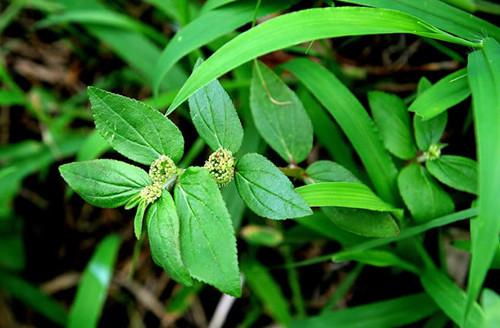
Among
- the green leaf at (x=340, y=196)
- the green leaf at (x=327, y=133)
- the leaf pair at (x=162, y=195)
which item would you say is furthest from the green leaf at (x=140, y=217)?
the green leaf at (x=327, y=133)

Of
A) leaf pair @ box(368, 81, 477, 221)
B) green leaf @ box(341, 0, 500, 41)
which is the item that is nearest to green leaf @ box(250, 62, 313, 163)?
leaf pair @ box(368, 81, 477, 221)

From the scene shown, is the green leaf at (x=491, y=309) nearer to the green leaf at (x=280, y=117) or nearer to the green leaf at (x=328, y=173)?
the green leaf at (x=328, y=173)

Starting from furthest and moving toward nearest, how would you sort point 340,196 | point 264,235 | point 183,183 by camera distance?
1. point 264,235
2. point 340,196
3. point 183,183

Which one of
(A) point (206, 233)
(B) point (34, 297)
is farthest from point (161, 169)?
(B) point (34, 297)

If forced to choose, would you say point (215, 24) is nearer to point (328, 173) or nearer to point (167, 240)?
point (328, 173)

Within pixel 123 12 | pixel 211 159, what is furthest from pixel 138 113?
pixel 123 12

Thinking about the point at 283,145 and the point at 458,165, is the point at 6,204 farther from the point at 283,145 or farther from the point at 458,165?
the point at 458,165
